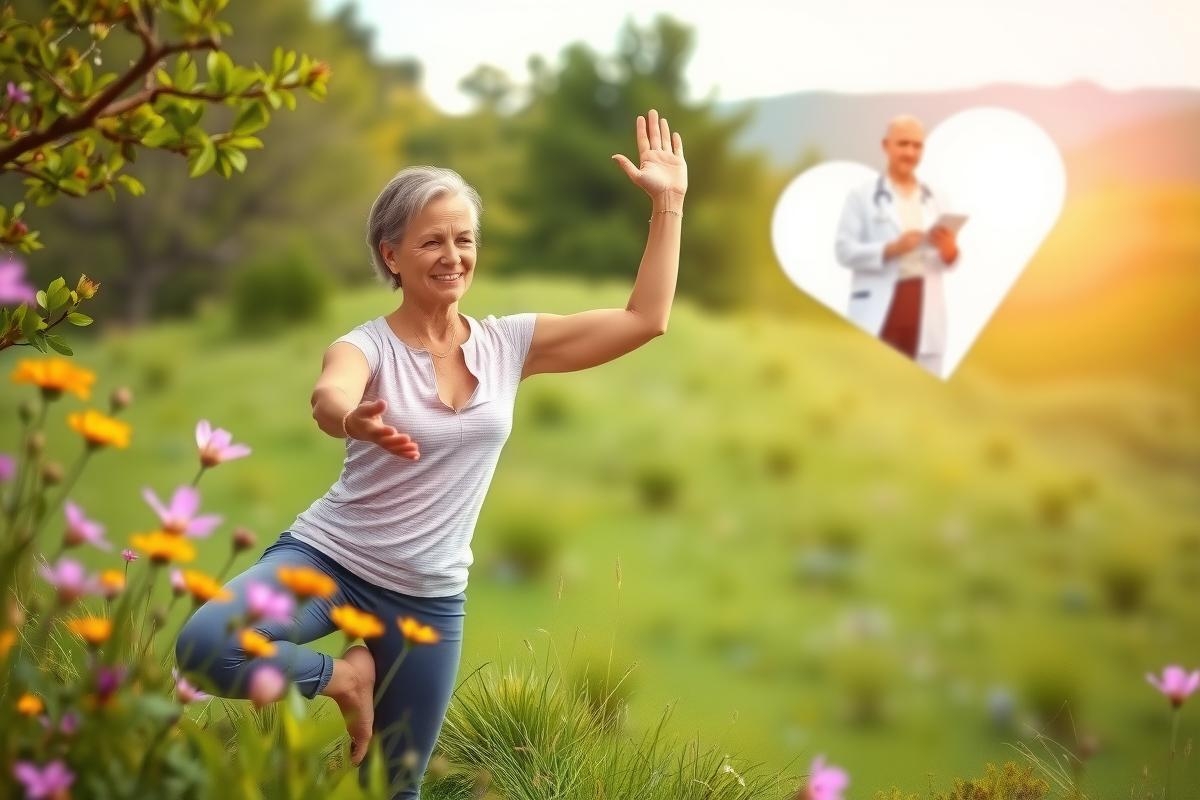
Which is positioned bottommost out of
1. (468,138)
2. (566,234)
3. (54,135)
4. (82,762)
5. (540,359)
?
(82,762)

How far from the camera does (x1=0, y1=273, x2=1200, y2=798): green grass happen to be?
6090 mm

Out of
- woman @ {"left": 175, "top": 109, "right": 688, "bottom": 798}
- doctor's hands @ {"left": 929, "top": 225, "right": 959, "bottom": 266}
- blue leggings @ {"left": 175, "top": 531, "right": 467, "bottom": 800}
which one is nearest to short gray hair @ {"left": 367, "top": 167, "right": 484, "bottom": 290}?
woman @ {"left": 175, "top": 109, "right": 688, "bottom": 798}

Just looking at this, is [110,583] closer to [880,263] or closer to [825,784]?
[825,784]

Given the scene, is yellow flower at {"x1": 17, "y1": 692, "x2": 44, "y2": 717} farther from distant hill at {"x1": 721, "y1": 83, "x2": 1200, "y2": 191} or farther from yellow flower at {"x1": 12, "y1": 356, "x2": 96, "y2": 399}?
distant hill at {"x1": 721, "y1": 83, "x2": 1200, "y2": 191}

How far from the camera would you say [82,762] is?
1.13 metres

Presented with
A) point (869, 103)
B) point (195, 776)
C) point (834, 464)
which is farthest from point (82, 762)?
point (869, 103)

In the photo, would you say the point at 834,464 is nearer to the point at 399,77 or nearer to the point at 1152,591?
the point at 1152,591

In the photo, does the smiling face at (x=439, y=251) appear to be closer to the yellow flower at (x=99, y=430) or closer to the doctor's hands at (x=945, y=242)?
the yellow flower at (x=99, y=430)


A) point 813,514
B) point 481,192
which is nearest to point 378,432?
point 813,514

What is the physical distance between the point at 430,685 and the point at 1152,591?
5.73 metres

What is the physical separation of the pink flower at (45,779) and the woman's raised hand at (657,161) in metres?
1.06

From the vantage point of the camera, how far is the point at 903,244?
4.42 m

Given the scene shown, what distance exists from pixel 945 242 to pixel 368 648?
11.0ft

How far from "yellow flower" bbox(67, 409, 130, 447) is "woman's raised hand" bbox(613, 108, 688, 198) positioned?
88 centimetres
